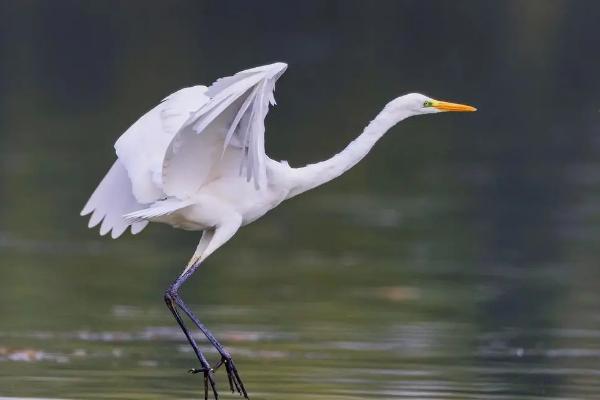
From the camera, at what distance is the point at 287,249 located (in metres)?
16.4

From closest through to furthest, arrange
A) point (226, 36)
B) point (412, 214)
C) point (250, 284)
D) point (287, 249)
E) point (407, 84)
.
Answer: point (250, 284) → point (287, 249) → point (412, 214) → point (407, 84) → point (226, 36)

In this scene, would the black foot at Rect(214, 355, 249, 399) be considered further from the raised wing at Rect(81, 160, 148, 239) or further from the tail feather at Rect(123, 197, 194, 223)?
the raised wing at Rect(81, 160, 148, 239)

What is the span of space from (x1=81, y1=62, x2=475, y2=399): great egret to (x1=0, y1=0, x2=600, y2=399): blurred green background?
905 millimetres

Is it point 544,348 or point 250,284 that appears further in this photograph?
point 250,284

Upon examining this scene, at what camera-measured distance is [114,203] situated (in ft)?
35.7

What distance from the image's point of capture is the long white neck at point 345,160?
10680 millimetres

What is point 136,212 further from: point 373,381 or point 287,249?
point 287,249

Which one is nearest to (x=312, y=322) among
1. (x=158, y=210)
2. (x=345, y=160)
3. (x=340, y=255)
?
(x=345, y=160)

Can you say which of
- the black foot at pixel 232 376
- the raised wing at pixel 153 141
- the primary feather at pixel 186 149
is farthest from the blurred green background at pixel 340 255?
the raised wing at pixel 153 141

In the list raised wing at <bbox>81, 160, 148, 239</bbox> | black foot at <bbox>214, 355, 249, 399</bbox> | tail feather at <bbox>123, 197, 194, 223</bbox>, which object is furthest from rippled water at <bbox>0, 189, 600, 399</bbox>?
tail feather at <bbox>123, 197, 194, 223</bbox>

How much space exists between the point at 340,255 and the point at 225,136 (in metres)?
6.08

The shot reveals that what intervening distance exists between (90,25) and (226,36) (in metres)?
3.68

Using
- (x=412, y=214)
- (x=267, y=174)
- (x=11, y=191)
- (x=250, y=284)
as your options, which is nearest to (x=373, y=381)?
(x=267, y=174)

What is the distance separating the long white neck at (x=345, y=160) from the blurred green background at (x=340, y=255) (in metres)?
1.14
